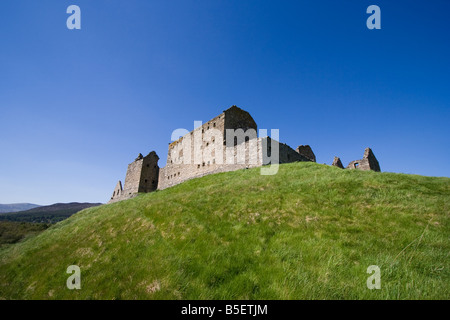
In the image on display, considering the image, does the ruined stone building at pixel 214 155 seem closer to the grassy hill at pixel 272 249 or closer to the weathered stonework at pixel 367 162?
the weathered stonework at pixel 367 162

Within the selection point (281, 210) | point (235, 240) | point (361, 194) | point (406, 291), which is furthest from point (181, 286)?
point (361, 194)

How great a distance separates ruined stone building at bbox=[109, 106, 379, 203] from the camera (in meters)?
24.6

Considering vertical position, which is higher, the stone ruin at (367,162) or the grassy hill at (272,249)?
the stone ruin at (367,162)

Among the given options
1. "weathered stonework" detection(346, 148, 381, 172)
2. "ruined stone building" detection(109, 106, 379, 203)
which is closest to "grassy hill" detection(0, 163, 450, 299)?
"ruined stone building" detection(109, 106, 379, 203)

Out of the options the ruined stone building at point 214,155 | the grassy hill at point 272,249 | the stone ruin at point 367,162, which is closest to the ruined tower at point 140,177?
the ruined stone building at point 214,155

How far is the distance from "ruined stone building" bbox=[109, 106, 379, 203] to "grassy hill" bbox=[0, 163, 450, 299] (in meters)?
12.4

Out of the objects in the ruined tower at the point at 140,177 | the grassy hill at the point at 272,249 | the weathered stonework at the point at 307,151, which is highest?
the weathered stonework at the point at 307,151

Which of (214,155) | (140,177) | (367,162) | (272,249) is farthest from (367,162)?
(140,177)

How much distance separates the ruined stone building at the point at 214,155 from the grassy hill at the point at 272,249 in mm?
12407

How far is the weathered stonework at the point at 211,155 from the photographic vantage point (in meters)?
24.9

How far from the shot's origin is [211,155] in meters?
31.8

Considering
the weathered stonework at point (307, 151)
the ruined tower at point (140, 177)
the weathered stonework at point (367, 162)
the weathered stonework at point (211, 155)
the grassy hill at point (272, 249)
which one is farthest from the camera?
the ruined tower at point (140, 177)
